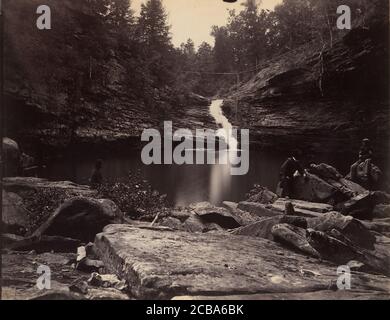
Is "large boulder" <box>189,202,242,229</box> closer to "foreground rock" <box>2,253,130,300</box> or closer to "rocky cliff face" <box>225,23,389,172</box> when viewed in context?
"foreground rock" <box>2,253,130,300</box>

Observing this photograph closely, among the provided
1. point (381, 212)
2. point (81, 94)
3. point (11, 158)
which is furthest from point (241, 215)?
point (81, 94)

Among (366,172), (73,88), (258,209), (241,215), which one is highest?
(73,88)

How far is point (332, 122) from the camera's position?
847 inches

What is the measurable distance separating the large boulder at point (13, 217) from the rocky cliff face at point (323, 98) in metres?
15.1

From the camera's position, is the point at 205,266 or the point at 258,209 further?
the point at 258,209

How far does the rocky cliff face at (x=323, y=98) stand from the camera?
19.2 metres

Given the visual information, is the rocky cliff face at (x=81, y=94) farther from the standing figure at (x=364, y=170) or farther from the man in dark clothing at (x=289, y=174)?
the standing figure at (x=364, y=170)

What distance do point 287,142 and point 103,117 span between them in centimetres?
1040

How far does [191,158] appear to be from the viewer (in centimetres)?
1395

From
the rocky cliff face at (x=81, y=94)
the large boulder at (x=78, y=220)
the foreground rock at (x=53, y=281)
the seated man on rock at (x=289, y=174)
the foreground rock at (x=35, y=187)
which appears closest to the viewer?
the foreground rock at (x=53, y=281)

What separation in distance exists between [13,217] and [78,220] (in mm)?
1332

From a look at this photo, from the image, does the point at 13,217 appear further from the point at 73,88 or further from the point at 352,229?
the point at 73,88

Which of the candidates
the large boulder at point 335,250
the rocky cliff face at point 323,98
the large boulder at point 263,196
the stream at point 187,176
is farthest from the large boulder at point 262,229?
the rocky cliff face at point 323,98
